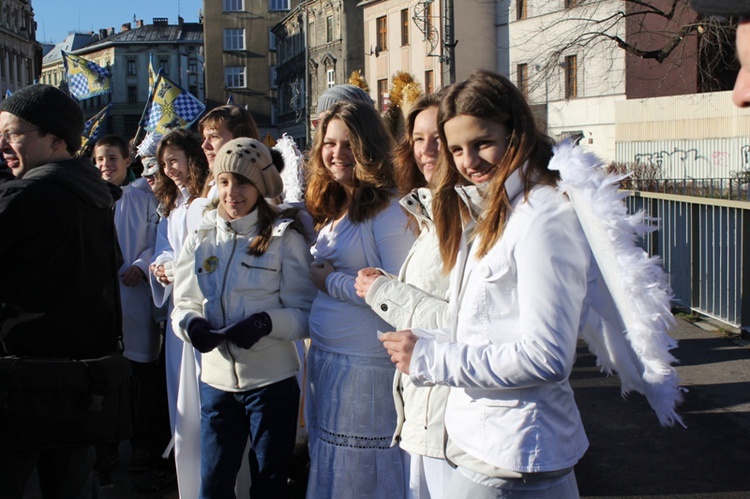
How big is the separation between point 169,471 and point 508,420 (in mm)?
3591

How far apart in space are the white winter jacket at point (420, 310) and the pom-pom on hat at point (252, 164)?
3.48 feet

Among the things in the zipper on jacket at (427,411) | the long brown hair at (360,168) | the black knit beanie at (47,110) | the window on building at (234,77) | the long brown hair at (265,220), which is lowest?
the zipper on jacket at (427,411)

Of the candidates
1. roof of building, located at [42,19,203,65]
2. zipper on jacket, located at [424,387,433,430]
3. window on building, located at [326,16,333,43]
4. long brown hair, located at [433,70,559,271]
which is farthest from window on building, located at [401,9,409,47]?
roof of building, located at [42,19,203,65]

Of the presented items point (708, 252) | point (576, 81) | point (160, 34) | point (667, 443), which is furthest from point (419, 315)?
point (160, 34)

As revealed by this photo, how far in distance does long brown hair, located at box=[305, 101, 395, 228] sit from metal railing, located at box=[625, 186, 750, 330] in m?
5.85

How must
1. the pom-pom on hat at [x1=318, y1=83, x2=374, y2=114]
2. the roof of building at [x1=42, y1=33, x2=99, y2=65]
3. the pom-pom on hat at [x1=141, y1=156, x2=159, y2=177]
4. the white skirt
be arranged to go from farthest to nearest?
1. the roof of building at [x1=42, y1=33, x2=99, y2=65]
2. the pom-pom on hat at [x1=141, y1=156, x2=159, y2=177]
3. the pom-pom on hat at [x1=318, y1=83, x2=374, y2=114]
4. the white skirt

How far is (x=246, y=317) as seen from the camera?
383cm

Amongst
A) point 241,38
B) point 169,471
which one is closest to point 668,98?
point 169,471

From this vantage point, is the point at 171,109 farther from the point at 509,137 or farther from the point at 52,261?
the point at 509,137

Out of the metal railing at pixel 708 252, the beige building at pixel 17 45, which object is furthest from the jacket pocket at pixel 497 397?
the beige building at pixel 17 45

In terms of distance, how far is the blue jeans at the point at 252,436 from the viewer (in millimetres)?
3887

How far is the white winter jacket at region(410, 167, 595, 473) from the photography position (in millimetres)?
2291

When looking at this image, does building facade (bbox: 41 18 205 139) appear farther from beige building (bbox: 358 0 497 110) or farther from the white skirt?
the white skirt

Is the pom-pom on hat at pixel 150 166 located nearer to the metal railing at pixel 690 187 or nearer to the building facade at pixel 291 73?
the metal railing at pixel 690 187
